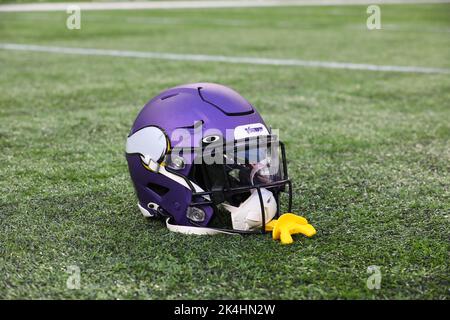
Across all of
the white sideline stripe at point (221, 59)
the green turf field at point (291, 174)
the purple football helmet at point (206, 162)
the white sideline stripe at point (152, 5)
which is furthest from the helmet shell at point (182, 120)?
the white sideline stripe at point (152, 5)

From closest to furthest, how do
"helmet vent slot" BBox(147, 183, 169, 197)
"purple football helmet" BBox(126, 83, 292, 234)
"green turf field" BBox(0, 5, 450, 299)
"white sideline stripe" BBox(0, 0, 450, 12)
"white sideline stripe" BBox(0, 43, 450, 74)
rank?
"green turf field" BBox(0, 5, 450, 299) → "purple football helmet" BBox(126, 83, 292, 234) → "helmet vent slot" BBox(147, 183, 169, 197) → "white sideline stripe" BBox(0, 43, 450, 74) → "white sideline stripe" BBox(0, 0, 450, 12)

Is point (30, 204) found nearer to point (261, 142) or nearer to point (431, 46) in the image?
point (261, 142)

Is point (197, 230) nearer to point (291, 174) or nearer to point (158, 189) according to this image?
point (158, 189)

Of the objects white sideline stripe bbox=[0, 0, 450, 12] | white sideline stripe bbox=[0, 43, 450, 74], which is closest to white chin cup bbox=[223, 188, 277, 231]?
white sideline stripe bbox=[0, 43, 450, 74]

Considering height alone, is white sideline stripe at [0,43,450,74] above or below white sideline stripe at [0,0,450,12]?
below

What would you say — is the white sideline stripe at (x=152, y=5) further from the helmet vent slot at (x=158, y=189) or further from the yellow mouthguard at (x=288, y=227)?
the yellow mouthguard at (x=288, y=227)

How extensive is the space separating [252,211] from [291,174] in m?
0.93

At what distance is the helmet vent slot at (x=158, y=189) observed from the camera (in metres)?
2.49

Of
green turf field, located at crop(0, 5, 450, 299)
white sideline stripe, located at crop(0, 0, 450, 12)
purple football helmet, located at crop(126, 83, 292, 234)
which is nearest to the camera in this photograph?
green turf field, located at crop(0, 5, 450, 299)

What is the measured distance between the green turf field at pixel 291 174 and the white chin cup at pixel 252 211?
0.21 feet

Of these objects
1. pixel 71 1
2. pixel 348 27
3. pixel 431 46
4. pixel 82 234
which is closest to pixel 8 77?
pixel 82 234

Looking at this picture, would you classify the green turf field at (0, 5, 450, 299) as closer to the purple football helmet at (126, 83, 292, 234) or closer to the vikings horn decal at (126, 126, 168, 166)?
the purple football helmet at (126, 83, 292, 234)

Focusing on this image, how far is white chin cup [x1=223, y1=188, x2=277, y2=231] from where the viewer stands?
2.43m

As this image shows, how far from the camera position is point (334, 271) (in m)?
2.17
